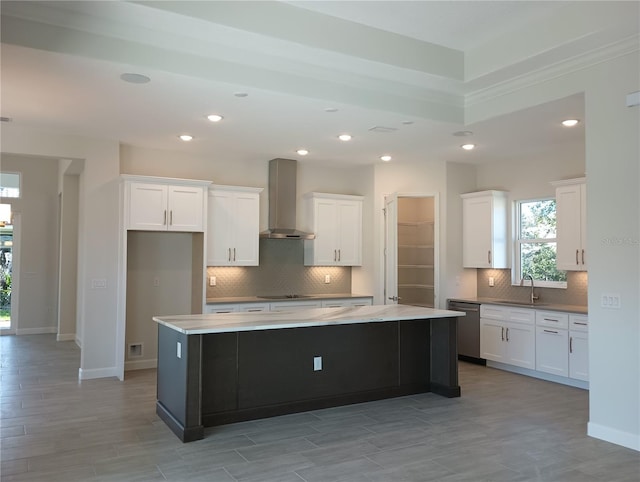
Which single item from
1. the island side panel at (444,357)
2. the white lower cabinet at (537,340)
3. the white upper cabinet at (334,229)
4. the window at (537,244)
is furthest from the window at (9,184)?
the window at (537,244)

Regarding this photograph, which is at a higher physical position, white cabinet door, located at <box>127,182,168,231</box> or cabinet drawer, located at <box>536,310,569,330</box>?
white cabinet door, located at <box>127,182,168,231</box>

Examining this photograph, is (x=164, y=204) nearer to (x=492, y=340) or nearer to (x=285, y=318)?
(x=285, y=318)

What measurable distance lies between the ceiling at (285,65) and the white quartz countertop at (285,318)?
2.02m

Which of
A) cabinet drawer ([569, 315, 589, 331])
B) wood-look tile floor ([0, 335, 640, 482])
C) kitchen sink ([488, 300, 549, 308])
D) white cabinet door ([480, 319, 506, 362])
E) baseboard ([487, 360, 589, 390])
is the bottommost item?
wood-look tile floor ([0, 335, 640, 482])

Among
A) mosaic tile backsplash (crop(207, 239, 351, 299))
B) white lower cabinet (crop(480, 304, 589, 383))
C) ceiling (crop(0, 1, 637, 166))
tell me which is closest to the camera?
ceiling (crop(0, 1, 637, 166))

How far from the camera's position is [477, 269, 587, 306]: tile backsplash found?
6648mm

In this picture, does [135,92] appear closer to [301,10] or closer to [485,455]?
[301,10]

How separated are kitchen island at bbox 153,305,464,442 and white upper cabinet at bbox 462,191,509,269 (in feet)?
6.98

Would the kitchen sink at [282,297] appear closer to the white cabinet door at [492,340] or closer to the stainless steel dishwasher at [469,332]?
the stainless steel dishwasher at [469,332]

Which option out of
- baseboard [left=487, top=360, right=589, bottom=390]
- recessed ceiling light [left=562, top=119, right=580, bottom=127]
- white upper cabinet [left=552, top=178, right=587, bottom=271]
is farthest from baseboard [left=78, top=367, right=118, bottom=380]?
recessed ceiling light [left=562, top=119, right=580, bottom=127]

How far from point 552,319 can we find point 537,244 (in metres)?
1.36

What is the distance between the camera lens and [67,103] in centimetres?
504

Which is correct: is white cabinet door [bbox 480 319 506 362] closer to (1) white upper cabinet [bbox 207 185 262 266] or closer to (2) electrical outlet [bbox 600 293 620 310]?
(2) electrical outlet [bbox 600 293 620 310]

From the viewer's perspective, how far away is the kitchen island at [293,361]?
4.41 metres
